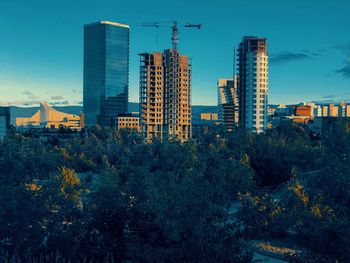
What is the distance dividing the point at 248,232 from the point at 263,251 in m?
2.47

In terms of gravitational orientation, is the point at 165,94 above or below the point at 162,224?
above

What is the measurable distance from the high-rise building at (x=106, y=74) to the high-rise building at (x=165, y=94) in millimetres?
72681

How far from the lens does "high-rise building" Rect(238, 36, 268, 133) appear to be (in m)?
109

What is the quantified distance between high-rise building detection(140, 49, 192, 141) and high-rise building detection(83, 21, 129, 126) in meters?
72.7

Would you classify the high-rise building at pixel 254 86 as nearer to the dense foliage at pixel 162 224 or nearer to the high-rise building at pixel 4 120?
the high-rise building at pixel 4 120

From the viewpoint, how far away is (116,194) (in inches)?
699

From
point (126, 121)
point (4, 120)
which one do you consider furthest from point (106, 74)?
point (4, 120)

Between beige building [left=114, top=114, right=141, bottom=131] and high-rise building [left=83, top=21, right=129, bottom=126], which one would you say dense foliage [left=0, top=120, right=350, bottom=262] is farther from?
high-rise building [left=83, top=21, right=129, bottom=126]

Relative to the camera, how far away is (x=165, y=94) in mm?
119500

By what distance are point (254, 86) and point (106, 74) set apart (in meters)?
98.8

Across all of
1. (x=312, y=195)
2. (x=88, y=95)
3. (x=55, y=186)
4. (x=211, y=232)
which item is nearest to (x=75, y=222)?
(x=55, y=186)

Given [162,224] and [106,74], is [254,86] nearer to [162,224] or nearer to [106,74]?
[162,224]

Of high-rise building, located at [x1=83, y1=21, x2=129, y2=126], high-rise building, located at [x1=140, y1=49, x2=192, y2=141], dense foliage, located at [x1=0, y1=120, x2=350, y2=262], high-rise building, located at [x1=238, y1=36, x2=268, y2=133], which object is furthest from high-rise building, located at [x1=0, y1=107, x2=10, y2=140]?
high-rise building, located at [x1=83, y1=21, x2=129, y2=126]

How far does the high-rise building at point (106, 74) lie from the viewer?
191625mm
